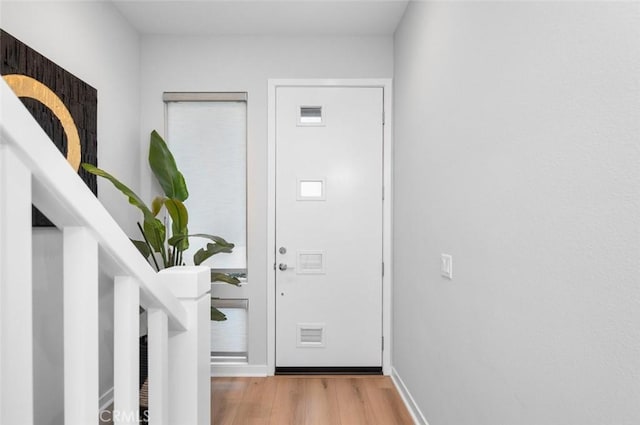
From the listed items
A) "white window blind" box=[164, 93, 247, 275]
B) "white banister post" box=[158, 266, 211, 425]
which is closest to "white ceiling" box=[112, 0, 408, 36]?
"white window blind" box=[164, 93, 247, 275]

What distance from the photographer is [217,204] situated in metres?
3.03

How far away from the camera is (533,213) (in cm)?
111

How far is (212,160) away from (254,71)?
0.81 meters

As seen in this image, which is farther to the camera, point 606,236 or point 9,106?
point 606,236

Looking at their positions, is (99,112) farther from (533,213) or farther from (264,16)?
(533,213)

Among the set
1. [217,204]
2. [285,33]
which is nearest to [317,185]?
[217,204]

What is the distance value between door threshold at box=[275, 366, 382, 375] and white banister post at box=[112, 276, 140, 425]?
97.7 inches

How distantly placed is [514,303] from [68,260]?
4.11 ft

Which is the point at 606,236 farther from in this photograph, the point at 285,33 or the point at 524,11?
the point at 285,33

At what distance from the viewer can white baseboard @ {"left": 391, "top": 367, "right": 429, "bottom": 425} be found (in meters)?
2.16

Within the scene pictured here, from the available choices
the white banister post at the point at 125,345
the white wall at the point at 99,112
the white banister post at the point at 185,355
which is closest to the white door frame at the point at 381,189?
the white wall at the point at 99,112

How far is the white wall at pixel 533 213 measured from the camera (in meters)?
0.81

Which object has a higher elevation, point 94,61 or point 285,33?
point 285,33

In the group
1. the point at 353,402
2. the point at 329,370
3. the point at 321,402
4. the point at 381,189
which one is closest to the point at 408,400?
the point at 353,402
